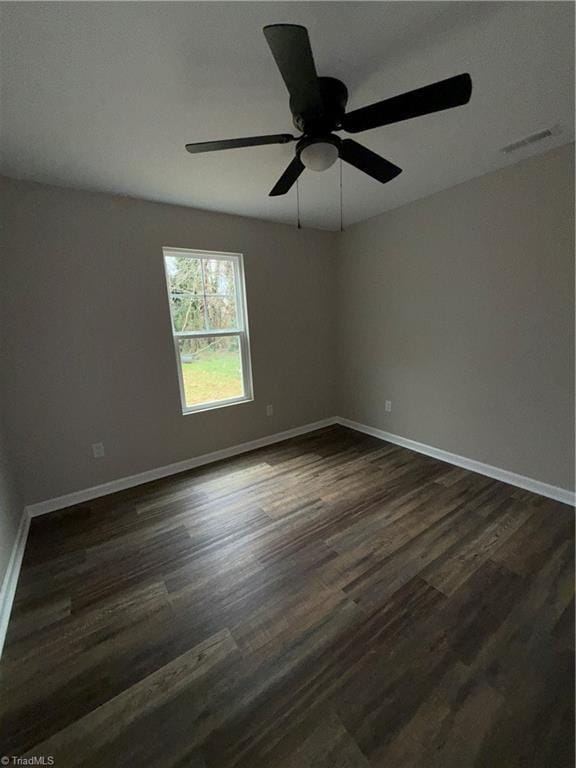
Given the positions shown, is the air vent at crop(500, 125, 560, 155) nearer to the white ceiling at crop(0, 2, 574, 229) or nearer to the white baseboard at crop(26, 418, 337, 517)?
the white ceiling at crop(0, 2, 574, 229)

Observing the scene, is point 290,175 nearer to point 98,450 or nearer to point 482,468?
point 98,450

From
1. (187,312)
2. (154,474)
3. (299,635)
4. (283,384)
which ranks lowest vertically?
(299,635)

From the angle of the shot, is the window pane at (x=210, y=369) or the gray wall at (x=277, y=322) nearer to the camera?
the gray wall at (x=277, y=322)

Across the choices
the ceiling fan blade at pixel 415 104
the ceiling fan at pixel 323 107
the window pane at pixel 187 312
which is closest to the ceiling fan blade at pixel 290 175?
the ceiling fan at pixel 323 107

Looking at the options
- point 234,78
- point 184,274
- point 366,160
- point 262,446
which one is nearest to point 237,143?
point 234,78

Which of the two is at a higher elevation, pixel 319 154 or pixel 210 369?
pixel 319 154

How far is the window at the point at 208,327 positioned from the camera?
280cm

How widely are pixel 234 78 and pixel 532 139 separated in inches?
73.1

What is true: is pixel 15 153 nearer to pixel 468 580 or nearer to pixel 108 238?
pixel 108 238

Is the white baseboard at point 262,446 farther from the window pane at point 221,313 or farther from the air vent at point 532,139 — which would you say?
the air vent at point 532,139

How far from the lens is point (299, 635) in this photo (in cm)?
133

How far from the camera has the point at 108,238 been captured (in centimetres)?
236

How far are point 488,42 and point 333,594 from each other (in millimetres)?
2579

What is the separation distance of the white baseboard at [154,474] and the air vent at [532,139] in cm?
302
